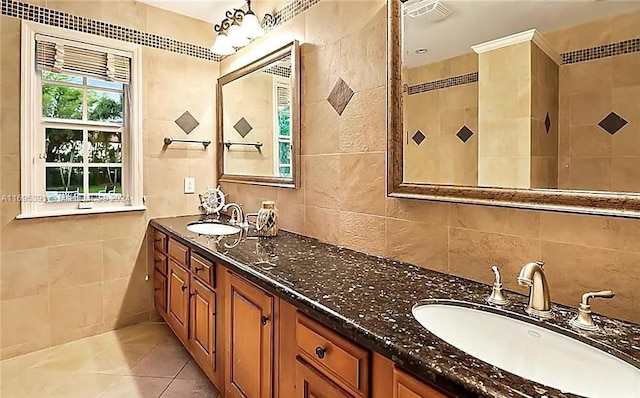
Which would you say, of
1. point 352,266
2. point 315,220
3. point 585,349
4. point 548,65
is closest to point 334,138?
point 315,220

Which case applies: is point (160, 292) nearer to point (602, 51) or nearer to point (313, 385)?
point (313, 385)

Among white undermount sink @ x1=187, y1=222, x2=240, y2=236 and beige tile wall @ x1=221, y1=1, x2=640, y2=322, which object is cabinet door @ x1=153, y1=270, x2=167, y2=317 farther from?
beige tile wall @ x1=221, y1=1, x2=640, y2=322

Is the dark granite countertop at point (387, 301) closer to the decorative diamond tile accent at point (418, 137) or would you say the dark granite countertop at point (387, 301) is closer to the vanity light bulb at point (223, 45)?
the decorative diamond tile accent at point (418, 137)

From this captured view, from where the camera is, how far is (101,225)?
2.79 metres

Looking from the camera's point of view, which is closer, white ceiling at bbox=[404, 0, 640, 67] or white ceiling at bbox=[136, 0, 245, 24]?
white ceiling at bbox=[404, 0, 640, 67]

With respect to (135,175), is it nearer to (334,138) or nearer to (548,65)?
(334,138)

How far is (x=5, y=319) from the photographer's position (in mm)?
2449

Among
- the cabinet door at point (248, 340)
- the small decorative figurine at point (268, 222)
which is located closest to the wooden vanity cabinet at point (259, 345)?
the cabinet door at point (248, 340)

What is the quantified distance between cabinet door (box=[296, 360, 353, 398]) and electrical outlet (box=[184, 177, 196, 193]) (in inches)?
86.1

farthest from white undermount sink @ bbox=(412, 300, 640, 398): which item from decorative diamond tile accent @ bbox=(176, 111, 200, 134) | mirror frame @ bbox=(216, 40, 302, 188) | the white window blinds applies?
the white window blinds

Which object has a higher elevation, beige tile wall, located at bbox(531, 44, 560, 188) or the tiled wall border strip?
the tiled wall border strip

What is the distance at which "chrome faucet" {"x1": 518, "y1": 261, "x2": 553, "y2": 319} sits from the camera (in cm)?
110

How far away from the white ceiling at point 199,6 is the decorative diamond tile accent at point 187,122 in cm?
78

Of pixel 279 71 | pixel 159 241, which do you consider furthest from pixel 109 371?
pixel 279 71
